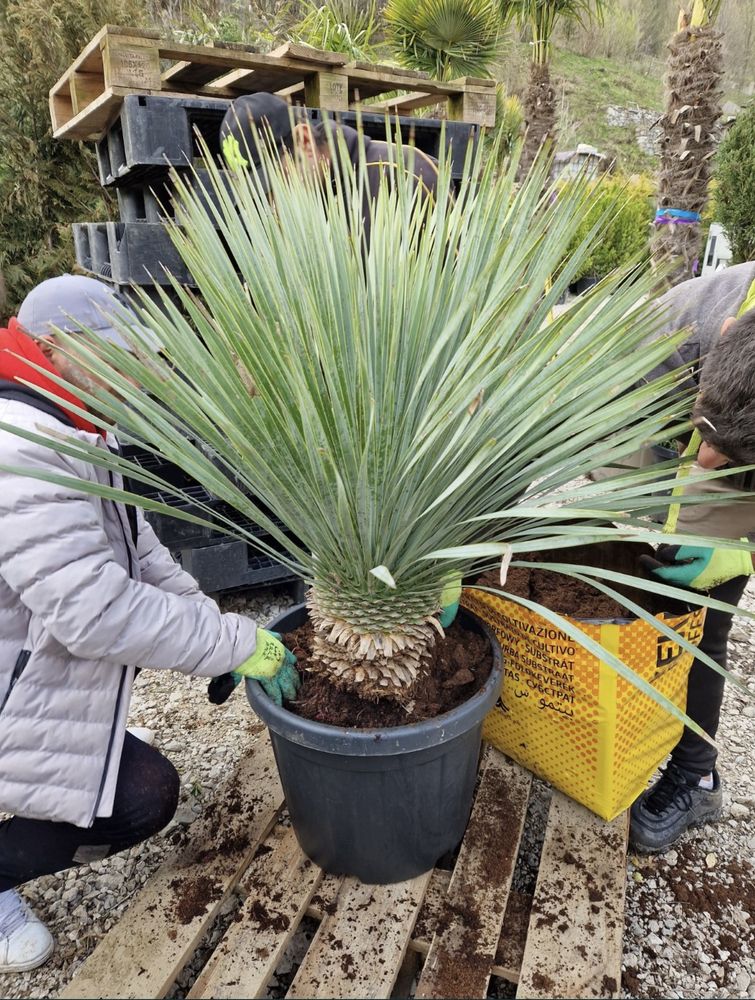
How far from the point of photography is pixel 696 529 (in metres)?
1.64

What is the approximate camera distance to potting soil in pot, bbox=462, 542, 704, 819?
4.29ft

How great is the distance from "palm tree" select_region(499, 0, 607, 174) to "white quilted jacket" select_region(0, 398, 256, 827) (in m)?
8.54

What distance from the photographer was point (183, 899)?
50.5 inches

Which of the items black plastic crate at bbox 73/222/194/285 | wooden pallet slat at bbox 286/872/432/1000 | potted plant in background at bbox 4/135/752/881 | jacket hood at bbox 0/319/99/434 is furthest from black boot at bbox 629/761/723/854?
black plastic crate at bbox 73/222/194/285

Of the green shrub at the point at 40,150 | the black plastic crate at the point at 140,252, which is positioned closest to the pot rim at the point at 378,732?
the black plastic crate at the point at 140,252

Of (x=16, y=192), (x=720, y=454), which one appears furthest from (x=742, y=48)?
(x=720, y=454)

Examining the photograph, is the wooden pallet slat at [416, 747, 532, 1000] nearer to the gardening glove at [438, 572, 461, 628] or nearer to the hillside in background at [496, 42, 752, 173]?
the gardening glove at [438, 572, 461, 628]

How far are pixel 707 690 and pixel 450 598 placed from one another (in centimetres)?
74

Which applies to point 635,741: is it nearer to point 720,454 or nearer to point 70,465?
point 720,454

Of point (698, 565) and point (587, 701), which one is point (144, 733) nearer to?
point (587, 701)

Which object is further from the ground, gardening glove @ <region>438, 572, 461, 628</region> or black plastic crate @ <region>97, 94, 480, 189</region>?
black plastic crate @ <region>97, 94, 480, 189</region>

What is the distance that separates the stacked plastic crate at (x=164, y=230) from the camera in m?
2.06

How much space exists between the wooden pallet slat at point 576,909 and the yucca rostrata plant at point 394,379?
2.16ft

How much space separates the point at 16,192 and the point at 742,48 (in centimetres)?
2905
